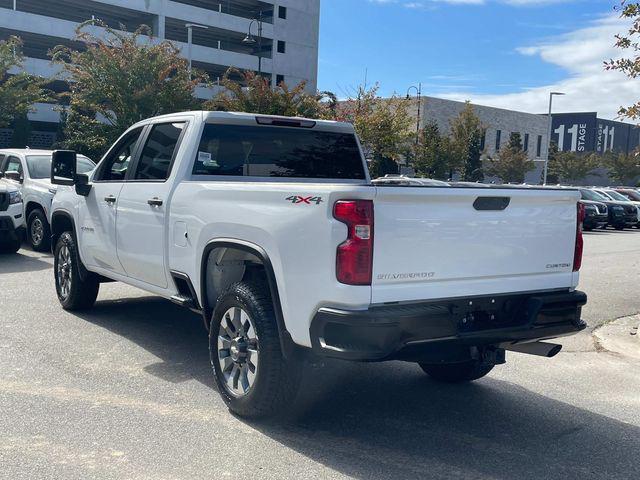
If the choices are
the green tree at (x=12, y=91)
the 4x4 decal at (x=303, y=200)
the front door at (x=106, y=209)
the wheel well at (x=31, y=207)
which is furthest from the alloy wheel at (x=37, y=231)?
the green tree at (x=12, y=91)

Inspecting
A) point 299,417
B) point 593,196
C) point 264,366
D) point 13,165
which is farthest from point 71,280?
point 593,196

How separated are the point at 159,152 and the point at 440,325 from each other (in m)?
3.18

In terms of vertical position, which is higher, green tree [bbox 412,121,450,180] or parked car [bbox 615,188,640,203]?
green tree [bbox 412,121,450,180]

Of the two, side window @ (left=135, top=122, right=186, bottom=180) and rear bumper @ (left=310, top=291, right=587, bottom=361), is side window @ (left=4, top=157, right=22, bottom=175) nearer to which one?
side window @ (left=135, top=122, right=186, bottom=180)

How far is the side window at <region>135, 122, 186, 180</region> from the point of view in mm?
5980

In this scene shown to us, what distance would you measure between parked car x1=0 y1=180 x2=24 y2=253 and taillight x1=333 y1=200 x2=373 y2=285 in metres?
9.53

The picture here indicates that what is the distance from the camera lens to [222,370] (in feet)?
16.2

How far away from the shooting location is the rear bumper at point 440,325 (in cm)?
395

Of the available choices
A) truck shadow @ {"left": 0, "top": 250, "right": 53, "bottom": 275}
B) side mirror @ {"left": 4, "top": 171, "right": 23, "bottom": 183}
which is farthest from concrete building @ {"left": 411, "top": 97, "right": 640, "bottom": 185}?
truck shadow @ {"left": 0, "top": 250, "right": 53, "bottom": 275}

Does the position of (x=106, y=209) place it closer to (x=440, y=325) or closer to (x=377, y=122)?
(x=440, y=325)

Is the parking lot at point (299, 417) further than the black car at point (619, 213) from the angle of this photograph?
No

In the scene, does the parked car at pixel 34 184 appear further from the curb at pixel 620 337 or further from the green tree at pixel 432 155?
the green tree at pixel 432 155

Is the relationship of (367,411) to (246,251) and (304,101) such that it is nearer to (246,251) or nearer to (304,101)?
(246,251)

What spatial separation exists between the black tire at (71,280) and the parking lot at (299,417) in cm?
38
